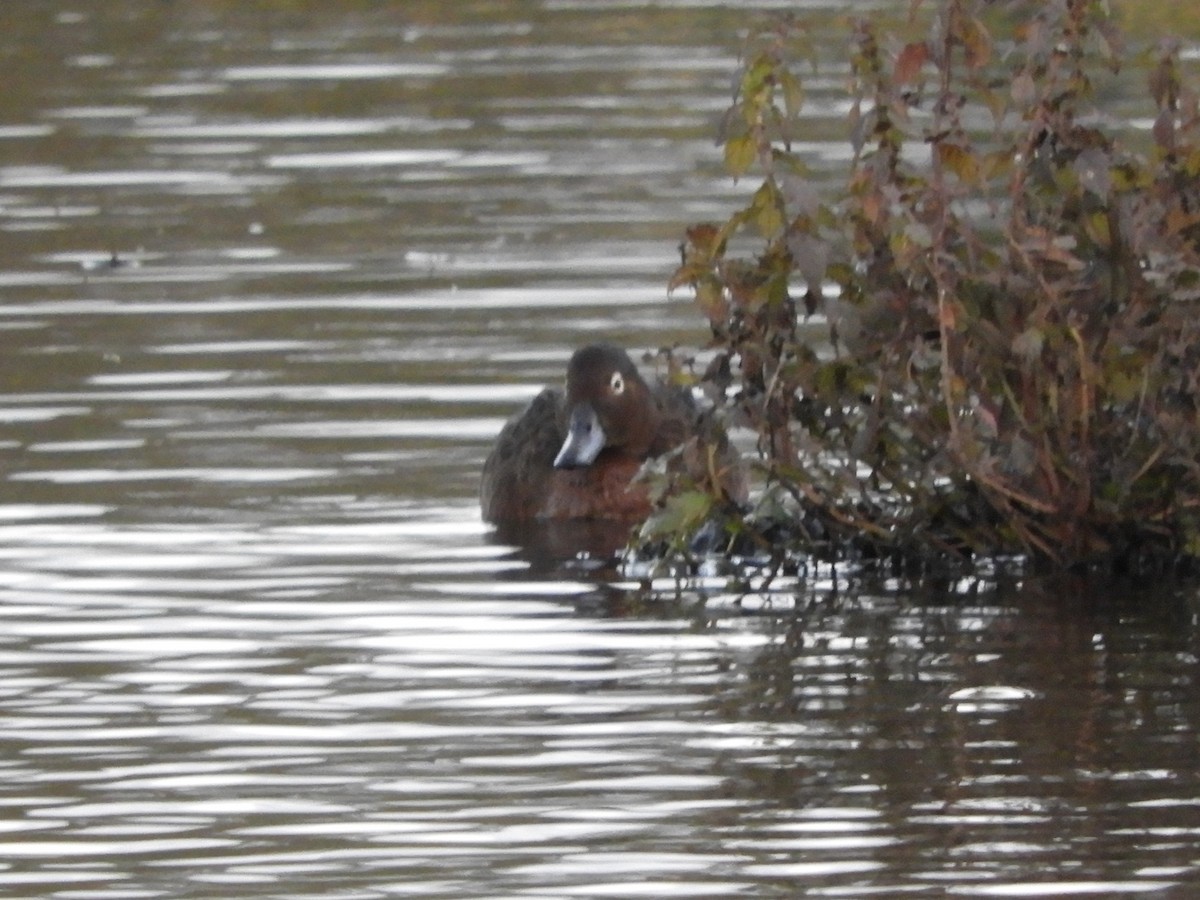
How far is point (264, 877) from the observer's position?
6.24 metres

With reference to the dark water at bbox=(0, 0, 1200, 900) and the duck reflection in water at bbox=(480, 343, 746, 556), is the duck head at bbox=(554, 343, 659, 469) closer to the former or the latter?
the duck reflection in water at bbox=(480, 343, 746, 556)

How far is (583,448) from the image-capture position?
33.8 feet

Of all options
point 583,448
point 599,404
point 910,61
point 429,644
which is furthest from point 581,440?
point 910,61

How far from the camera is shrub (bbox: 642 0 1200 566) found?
27.0 feet

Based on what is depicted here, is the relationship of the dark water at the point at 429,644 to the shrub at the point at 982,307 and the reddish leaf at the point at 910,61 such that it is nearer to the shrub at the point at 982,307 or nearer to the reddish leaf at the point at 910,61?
the shrub at the point at 982,307

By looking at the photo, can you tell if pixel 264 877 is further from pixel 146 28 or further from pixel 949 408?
pixel 146 28

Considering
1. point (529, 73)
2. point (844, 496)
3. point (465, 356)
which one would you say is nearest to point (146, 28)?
point (529, 73)

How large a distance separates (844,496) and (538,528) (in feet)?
5.21

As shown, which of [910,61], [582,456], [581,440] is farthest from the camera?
[581,440]

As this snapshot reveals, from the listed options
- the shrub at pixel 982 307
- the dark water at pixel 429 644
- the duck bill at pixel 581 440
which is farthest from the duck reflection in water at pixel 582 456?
the shrub at pixel 982 307

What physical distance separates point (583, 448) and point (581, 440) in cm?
4

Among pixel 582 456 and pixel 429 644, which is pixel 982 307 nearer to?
pixel 429 644

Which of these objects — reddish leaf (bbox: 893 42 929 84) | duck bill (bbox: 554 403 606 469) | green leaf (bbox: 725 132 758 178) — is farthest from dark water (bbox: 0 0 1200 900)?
reddish leaf (bbox: 893 42 929 84)

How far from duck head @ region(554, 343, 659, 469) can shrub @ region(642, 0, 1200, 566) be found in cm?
147
